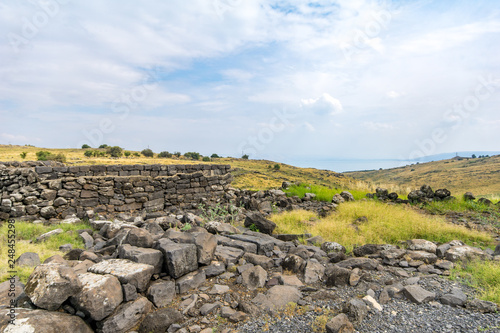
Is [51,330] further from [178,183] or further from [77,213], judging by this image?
[178,183]

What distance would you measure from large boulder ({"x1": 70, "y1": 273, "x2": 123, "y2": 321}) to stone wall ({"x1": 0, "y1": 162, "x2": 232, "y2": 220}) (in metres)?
6.88

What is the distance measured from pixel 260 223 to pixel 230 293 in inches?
159

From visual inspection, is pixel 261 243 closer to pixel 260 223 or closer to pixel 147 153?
pixel 260 223

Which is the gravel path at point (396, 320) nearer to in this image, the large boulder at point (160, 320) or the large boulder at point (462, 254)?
the large boulder at point (160, 320)

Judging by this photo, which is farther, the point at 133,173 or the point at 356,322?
the point at 133,173

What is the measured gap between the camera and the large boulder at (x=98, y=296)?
10.6 ft

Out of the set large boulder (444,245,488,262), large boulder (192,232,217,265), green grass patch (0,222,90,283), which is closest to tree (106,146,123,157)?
green grass patch (0,222,90,283)

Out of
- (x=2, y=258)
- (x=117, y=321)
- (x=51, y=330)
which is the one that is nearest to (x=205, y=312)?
(x=117, y=321)

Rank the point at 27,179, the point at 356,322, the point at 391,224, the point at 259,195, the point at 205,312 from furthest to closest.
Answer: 1. the point at 259,195
2. the point at 27,179
3. the point at 391,224
4. the point at 205,312
5. the point at 356,322

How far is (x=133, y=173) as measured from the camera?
11.4 m

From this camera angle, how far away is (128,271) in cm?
382

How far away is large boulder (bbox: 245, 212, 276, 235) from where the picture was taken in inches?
314

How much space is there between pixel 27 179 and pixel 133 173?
333 cm

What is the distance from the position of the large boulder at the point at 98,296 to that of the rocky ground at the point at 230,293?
0.04 ft
